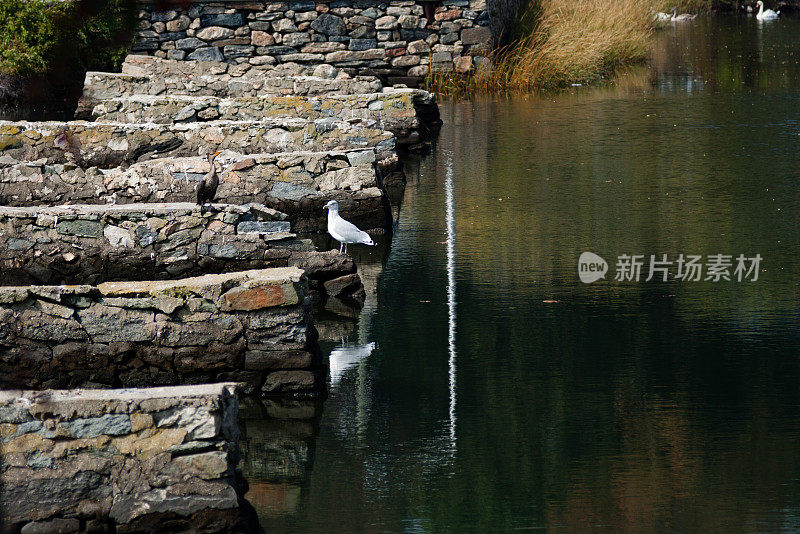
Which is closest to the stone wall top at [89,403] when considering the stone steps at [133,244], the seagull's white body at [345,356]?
the seagull's white body at [345,356]

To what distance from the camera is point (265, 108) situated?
14.5m

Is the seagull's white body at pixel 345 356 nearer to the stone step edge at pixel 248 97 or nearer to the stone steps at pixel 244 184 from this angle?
the stone steps at pixel 244 184

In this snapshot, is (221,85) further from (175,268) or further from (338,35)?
(175,268)

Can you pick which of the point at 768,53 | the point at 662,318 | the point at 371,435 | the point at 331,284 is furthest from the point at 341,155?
the point at 768,53

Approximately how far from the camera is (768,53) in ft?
79.3

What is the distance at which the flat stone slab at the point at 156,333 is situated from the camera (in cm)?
661

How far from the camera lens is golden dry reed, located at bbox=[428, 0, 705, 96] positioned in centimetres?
2011

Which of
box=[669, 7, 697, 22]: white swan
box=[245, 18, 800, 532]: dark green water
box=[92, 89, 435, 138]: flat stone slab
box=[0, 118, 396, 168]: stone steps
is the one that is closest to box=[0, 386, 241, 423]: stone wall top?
box=[245, 18, 800, 532]: dark green water

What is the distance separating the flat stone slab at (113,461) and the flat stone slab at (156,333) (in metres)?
1.61

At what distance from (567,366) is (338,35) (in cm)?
1418

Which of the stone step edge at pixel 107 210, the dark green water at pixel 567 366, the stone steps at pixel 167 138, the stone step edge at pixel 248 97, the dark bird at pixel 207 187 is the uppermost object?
the stone step edge at pixel 248 97

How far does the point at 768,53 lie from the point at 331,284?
58.6 ft

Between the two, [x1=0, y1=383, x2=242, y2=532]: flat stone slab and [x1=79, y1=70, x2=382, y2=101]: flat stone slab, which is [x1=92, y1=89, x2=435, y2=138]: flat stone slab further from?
[x1=0, y1=383, x2=242, y2=532]: flat stone slab

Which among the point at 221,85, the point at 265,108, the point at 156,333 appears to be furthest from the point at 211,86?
the point at 156,333
